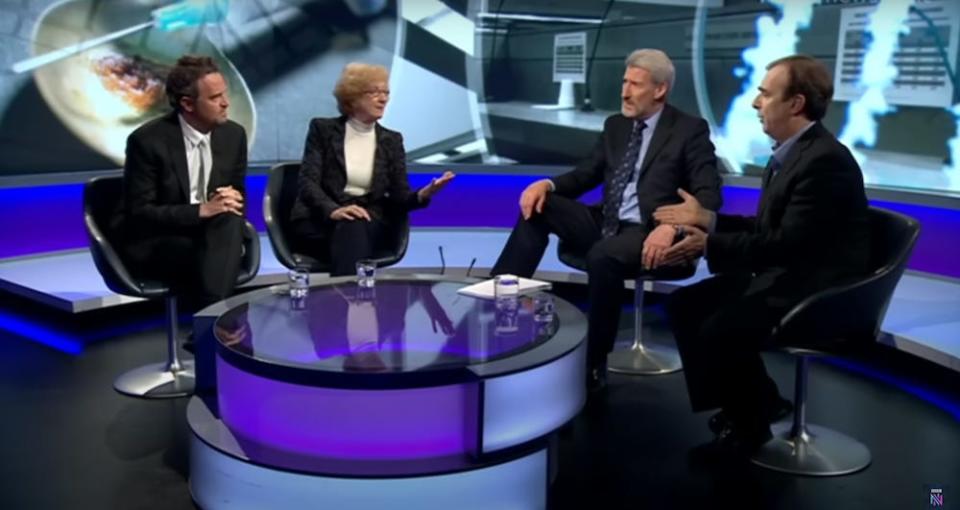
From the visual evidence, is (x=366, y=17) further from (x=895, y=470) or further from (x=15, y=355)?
(x=895, y=470)

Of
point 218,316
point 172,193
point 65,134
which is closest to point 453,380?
point 218,316

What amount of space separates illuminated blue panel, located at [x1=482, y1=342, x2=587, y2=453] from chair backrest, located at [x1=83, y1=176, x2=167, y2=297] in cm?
169

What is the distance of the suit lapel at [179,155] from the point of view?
3.54m

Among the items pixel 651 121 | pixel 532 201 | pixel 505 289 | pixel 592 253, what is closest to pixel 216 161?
pixel 532 201

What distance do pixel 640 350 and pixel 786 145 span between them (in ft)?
4.77

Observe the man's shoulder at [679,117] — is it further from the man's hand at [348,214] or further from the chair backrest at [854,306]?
the man's hand at [348,214]

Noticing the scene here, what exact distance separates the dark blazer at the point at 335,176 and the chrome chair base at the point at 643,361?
3.62ft

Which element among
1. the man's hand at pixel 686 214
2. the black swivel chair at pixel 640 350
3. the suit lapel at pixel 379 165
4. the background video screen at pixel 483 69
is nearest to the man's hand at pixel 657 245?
the man's hand at pixel 686 214

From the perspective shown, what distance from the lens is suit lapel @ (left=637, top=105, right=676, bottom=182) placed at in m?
3.72

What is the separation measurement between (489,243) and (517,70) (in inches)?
52.5

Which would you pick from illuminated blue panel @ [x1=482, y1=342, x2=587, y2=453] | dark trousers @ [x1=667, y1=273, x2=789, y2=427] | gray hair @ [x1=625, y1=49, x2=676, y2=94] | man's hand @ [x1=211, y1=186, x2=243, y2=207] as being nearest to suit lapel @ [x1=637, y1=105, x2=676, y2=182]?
gray hair @ [x1=625, y1=49, x2=676, y2=94]

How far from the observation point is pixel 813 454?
293 centimetres

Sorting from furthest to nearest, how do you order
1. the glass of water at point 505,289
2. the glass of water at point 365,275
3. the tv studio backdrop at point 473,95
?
the tv studio backdrop at point 473,95 → the glass of water at point 365,275 → the glass of water at point 505,289

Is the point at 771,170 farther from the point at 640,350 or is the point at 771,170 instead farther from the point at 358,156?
the point at 358,156
